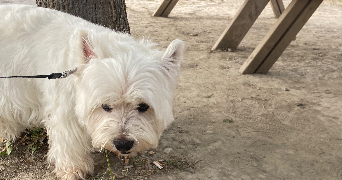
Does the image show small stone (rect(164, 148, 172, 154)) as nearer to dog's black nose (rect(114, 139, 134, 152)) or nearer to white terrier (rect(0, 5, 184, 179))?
white terrier (rect(0, 5, 184, 179))

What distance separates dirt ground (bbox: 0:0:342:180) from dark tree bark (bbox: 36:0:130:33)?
1.15 m

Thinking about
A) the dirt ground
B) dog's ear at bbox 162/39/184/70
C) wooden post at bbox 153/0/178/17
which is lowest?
wooden post at bbox 153/0/178/17

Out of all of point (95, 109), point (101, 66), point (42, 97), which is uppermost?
point (101, 66)

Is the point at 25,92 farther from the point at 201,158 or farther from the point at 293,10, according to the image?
the point at 293,10

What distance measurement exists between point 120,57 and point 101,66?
0.13 m

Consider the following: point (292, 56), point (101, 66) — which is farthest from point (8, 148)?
point (292, 56)

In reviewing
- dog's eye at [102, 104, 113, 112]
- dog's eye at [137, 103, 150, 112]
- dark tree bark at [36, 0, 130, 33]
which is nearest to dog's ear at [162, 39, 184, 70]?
dog's eye at [137, 103, 150, 112]

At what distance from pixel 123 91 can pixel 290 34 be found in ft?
10.5

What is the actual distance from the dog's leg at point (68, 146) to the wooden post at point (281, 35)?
2879 millimetres

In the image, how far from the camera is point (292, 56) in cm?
555

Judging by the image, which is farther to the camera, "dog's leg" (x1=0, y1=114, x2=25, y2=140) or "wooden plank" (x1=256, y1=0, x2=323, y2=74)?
"wooden plank" (x1=256, y1=0, x2=323, y2=74)

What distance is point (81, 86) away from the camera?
2.07m

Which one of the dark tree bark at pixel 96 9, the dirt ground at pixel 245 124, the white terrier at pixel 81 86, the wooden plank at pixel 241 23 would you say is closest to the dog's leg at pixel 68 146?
the white terrier at pixel 81 86

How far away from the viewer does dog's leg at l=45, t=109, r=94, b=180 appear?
7.62 ft
